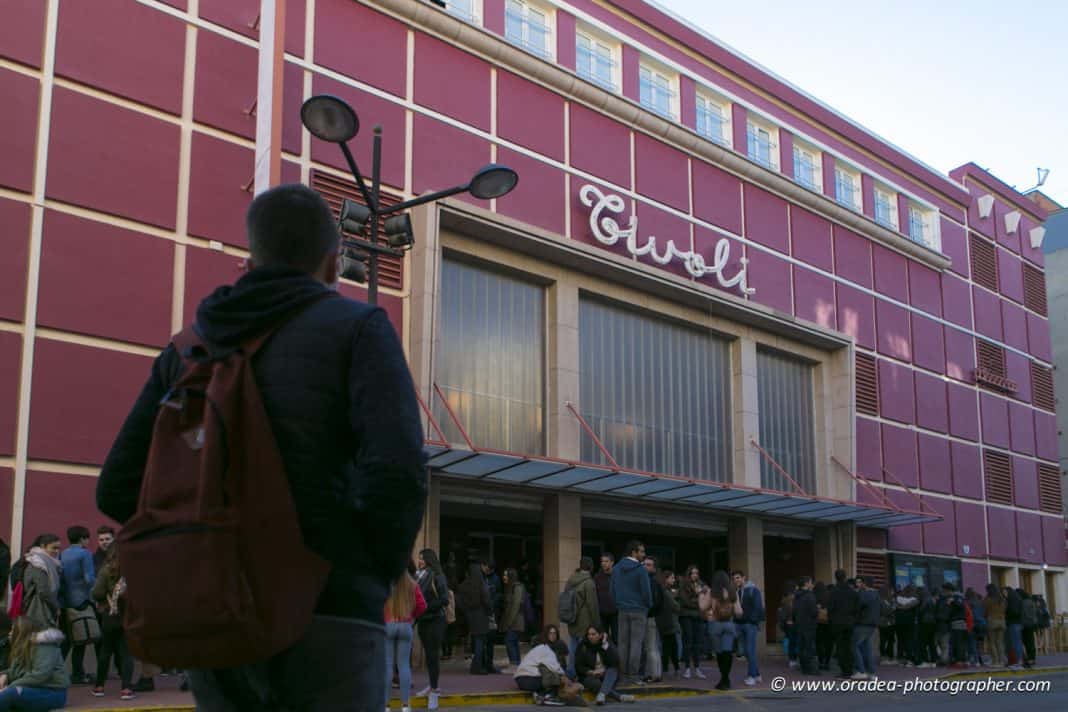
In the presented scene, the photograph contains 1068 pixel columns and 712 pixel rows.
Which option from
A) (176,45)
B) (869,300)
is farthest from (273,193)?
(869,300)

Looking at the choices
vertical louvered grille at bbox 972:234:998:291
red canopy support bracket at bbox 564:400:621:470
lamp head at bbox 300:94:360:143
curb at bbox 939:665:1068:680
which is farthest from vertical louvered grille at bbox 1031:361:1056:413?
lamp head at bbox 300:94:360:143

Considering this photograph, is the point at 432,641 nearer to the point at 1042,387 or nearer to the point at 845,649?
the point at 845,649

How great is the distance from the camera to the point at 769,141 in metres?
29.1

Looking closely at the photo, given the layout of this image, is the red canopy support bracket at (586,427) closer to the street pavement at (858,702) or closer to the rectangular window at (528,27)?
the street pavement at (858,702)

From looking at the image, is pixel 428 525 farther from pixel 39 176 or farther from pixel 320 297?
pixel 320 297

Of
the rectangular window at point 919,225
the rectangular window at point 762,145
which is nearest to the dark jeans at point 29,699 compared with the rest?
the rectangular window at point 762,145

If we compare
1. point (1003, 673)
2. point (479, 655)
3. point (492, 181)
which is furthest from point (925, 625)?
point (492, 181)

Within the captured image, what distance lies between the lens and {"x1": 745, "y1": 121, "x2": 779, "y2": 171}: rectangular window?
28417 mm

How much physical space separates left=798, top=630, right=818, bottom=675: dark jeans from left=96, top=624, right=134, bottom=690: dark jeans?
12.8 m

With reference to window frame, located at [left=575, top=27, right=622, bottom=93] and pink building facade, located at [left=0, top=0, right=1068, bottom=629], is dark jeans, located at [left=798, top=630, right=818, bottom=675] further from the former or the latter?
window frame, located at [left=575, top=27, right=622, bottom=93]

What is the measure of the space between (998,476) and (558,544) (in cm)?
1868

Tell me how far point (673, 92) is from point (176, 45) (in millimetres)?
12250

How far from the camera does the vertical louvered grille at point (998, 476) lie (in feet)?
114

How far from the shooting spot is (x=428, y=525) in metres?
19.6
